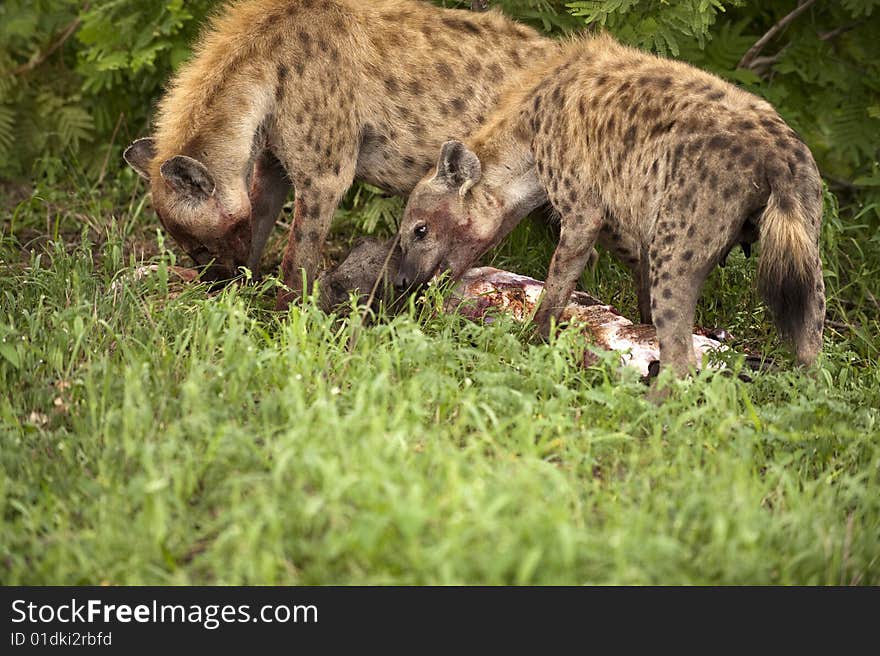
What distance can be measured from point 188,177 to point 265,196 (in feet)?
2.45

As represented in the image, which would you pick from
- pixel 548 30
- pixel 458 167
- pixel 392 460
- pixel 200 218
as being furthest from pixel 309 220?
pixel 392 460

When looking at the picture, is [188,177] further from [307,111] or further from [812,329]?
[812,329]

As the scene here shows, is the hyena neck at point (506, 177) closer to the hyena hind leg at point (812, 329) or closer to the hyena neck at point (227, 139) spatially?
the hyena neck at point (227, 139)

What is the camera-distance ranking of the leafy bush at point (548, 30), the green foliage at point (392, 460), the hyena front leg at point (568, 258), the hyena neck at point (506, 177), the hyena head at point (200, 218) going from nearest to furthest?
the green foliage at point (392, 460) < the hyena front leg at point (568, 258) < the hyena head at point (200, 218) < the hyena neck at point (506, 177) < the leafy bush at point (548, 30)

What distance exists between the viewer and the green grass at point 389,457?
129 inches

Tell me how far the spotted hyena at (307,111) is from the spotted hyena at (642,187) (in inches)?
14.2

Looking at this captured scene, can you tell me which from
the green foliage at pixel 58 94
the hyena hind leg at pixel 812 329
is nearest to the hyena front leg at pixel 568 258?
the hyena hind leg at pixel 812 329

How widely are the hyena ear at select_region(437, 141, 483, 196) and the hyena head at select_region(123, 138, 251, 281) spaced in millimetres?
1014

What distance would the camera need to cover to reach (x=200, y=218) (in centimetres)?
566

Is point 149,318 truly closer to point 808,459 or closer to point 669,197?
point 669,197

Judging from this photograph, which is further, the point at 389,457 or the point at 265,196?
the point at 265,196

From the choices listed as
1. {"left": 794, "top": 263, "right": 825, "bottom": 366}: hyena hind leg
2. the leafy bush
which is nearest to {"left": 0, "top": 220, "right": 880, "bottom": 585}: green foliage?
{"left": 794, "top": 263, "right": 825, "bottom": 366}: hyena hind leg

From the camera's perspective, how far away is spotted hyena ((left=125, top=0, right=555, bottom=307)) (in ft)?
18.8

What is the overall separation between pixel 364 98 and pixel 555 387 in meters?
2.24
